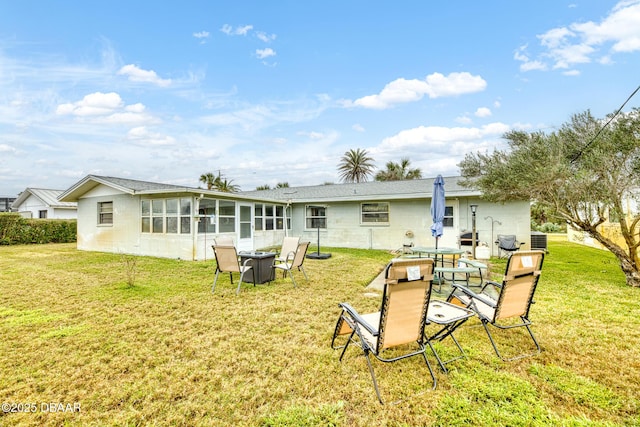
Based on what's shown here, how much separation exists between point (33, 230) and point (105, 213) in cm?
754

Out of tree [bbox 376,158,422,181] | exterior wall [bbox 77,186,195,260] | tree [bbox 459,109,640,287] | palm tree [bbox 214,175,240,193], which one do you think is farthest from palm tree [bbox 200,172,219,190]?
tree [bbox 459,109,640,287]

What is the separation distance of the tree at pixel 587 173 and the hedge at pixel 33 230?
22.1 metres

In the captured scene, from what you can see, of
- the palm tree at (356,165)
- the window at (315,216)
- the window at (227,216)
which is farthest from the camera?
the palm tree at (356,165)

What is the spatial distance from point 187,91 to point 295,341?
42.6 feet

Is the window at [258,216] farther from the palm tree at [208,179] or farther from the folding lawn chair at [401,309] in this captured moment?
the palm tree at [208,179]

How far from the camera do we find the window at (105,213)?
41.1ft

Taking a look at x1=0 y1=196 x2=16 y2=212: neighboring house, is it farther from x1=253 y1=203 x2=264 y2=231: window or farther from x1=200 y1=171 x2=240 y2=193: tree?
x1=253 y1=203 x2=264 y2=231: window

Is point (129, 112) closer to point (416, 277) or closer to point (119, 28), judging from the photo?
point (119, 28)

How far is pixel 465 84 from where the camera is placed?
13.1m

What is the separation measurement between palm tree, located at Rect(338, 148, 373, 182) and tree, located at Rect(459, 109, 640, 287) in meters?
27.0

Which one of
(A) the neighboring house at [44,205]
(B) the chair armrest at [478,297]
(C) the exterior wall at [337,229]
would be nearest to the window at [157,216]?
(C) the exterior wall at [337,229]

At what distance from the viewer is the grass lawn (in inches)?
86.1

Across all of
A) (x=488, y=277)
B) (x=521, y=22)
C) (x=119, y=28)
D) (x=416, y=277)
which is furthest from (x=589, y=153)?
(x=119, y=28)

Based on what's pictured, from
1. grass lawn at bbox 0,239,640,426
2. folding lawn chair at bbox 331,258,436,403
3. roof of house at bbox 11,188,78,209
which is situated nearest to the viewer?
grass lawn at bbox 0,239,640,426
